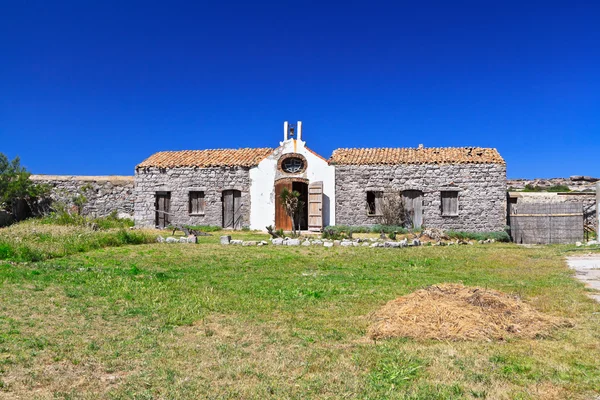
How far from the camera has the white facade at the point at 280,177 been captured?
25.1m

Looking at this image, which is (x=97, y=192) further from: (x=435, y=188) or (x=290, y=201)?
(x=435, y=188)

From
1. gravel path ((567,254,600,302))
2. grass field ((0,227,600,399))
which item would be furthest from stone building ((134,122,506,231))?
grass field ((0,227,600,399))

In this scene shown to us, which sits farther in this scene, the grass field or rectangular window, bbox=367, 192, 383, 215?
rectangular window, bbox=367, 192, 383, 215

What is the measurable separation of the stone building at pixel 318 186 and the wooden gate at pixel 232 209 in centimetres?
5

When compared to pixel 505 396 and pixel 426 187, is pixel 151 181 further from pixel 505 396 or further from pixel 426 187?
pixel 505 396

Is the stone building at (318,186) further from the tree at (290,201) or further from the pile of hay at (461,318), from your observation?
the pile of hay at (461,318)

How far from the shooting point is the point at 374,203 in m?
24.9

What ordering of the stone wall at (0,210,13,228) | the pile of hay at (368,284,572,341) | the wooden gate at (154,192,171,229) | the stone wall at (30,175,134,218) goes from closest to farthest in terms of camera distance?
Answer: the pile of hay at (368,284,572,341) < the stone wall at (0,210,13,228) < the wooden gate at (154,192,171,229) < the stone wall at (30,175,134,218)

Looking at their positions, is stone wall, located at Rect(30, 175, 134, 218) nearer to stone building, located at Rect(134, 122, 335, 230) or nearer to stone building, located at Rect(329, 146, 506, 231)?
stone building, located at Rect(134, 122, 335, 230)

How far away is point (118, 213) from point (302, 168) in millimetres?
11189

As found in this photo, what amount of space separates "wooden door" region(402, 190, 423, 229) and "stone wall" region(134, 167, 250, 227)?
804 cm

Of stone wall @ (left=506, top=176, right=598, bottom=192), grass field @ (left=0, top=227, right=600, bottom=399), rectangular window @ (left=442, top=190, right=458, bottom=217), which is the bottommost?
grass field @ (left=0, top=227, right=600, bottom=399)

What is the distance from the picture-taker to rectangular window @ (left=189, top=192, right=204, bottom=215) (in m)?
26.7

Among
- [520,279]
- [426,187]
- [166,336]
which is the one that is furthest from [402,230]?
[166,336]
